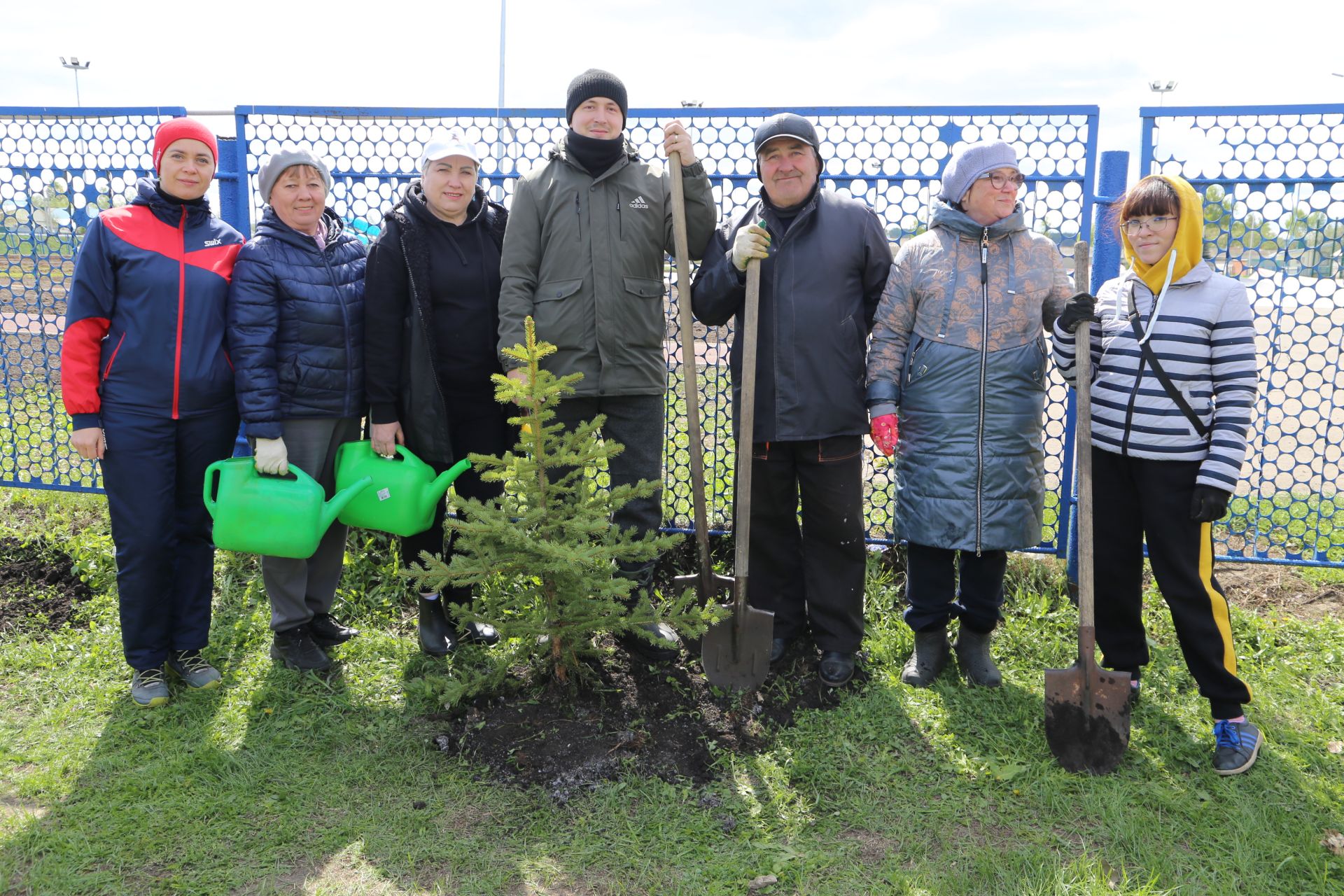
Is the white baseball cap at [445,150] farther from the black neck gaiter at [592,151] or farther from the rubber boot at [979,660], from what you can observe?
the rubber boot at [979,660]

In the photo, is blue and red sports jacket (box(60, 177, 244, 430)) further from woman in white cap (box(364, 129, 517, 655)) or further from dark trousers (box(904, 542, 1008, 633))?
dark trousers (box(904, 542, 1008, 633))

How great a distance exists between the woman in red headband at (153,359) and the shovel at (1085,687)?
127 inches

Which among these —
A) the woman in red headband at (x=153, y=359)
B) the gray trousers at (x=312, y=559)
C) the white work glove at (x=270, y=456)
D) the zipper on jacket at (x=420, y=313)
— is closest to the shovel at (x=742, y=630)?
the zipper on jacket at (x=420, y=313)

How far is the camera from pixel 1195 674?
326 cm

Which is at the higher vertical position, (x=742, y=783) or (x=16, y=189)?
(x=16, y=189)

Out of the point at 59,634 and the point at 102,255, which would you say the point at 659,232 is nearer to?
the point at 102,255

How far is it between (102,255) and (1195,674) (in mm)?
Result: 4299

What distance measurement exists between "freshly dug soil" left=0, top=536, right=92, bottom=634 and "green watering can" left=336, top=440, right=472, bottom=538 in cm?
197

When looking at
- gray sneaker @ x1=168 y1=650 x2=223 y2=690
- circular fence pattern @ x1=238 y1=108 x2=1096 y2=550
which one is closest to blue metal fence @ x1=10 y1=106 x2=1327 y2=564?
circular fence pattern @ x1=238 y1=108 x2=1096 y2=550

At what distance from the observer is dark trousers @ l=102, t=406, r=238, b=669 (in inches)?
138

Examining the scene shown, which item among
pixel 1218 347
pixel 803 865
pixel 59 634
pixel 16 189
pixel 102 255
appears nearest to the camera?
pixel 803 865

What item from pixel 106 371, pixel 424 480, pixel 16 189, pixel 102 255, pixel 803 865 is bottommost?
pixel 803 865

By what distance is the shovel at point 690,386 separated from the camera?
11.3 ft

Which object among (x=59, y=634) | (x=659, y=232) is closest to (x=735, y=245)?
(x=659, y=232)
